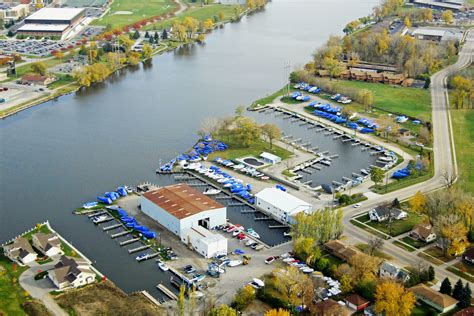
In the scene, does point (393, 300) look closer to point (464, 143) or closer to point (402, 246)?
point (402, 246)

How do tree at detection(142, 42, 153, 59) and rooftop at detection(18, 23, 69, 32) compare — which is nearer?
tree at detection(142, 42, 153, 59)

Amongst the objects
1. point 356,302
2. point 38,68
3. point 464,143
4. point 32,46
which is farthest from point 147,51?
point 356,302

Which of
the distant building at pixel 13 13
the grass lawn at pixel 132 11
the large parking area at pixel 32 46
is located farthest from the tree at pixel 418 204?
the distant building at pixel 13 13

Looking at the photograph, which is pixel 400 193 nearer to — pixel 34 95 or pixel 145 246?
pixel 145 246

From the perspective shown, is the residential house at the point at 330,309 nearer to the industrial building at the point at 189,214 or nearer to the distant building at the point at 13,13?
the industrial building at the point at 189,214

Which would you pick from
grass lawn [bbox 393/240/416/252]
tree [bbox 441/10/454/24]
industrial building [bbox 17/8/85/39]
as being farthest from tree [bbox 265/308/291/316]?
tree [bbox 441/10/454/24]

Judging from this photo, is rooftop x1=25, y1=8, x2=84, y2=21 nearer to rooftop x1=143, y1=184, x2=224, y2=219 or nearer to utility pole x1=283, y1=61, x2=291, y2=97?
utility pole x1=283, y1=61, x2=291, y2=97

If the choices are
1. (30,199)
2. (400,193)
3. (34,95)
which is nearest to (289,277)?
(400,193)
